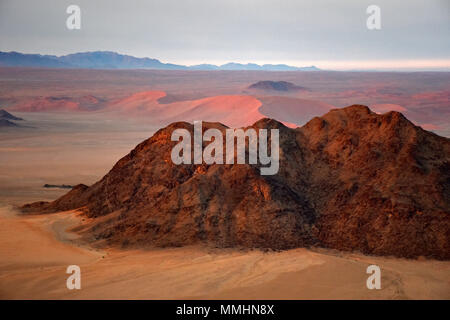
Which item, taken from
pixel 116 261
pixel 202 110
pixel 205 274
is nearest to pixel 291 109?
pixel 202 110

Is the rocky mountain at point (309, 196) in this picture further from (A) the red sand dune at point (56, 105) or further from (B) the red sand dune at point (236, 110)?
(A) the red sand dune at point (56, 105)

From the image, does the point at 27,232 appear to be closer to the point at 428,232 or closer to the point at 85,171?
the point at 428,232

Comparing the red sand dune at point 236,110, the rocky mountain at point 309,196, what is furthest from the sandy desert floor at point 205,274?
the red sand dune at point 236,110

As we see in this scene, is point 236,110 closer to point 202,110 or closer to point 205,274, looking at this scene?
point 202,110

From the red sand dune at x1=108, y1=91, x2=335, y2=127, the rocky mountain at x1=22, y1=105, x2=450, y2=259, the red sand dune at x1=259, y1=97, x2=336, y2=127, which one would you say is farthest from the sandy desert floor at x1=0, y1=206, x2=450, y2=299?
the red sand dune at x1=259, y1=97, x2=336, y2=127

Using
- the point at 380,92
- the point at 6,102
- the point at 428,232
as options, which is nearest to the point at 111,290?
the point at 428,232
